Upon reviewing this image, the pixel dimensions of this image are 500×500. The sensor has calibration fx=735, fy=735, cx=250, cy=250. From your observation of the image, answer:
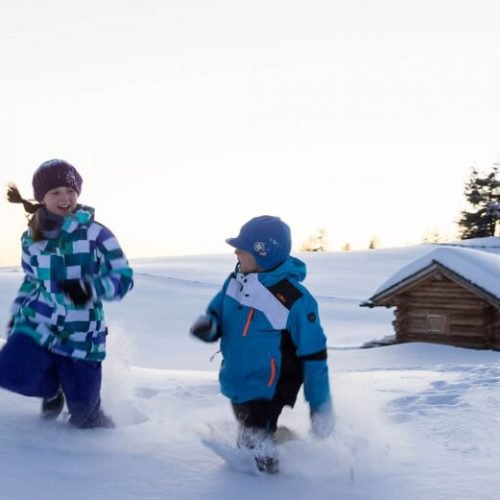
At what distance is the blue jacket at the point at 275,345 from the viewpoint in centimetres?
359

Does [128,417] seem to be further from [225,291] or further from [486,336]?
[486,336]

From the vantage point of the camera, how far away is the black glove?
12.0 feet

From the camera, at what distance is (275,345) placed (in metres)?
3.61

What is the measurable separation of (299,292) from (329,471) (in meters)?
0.86

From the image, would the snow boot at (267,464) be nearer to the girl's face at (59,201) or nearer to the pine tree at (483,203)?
the girl's face at (59,201)

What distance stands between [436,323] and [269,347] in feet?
50.6

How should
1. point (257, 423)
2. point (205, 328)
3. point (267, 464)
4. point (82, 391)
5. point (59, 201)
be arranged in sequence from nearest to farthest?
point (267, 464)
point (257, 423)
point (205, 328)
point (82, 391)
point (59, 201)

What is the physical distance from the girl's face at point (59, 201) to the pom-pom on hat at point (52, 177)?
24mm

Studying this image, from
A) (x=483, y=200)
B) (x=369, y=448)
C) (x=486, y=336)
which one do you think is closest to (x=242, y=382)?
(x=369, y=448)

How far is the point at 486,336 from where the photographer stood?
17797mm

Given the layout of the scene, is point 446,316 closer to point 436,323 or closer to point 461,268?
point 436,323

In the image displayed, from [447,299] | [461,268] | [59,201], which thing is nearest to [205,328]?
[59,201]

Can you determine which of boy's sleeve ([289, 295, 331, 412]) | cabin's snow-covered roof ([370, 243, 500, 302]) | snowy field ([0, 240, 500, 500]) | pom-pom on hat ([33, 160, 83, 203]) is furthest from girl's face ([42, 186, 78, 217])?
cabin's snow-covered roof ([370, 243, 500, 302])

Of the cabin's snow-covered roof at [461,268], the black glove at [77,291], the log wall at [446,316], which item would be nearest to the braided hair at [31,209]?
the black glove at [77,291]
